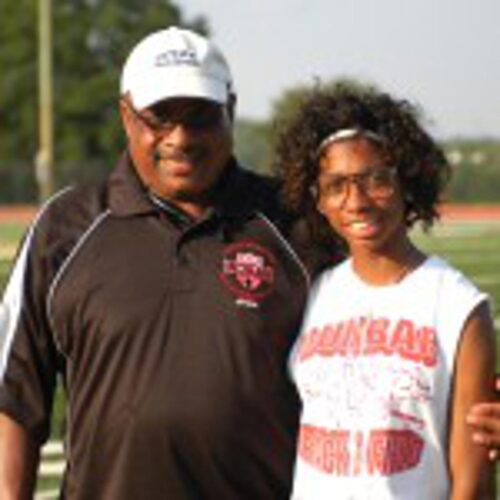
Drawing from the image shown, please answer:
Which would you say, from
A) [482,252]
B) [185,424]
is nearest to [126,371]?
[185,424]

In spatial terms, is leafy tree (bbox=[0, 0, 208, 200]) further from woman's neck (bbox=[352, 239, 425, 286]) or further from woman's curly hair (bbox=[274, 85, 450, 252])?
woman's neck (bbox=[352, 239, 425, 286])

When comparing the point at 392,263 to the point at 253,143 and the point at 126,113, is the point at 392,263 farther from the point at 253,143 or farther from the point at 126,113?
the point at 253,143

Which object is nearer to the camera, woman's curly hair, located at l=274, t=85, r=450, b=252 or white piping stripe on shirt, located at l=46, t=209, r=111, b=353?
woman's curly hair, located at l=274, t=85, r=450, b=252

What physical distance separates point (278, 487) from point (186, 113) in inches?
31.4

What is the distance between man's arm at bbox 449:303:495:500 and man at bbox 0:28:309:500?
0.47 m

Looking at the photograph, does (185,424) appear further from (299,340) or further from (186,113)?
(186,113)

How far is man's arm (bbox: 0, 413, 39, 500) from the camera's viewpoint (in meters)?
3.60

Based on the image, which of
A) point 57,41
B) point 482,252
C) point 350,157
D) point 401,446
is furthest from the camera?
point 57,41

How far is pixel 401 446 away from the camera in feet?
10.3

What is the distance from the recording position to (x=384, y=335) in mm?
3197

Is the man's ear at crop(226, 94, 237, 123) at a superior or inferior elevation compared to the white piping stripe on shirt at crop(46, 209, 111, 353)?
superior

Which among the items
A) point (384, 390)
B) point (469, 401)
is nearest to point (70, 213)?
point (384, 390)

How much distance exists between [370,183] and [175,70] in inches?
19.2

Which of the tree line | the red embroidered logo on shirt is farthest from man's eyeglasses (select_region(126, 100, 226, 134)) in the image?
the tree line
